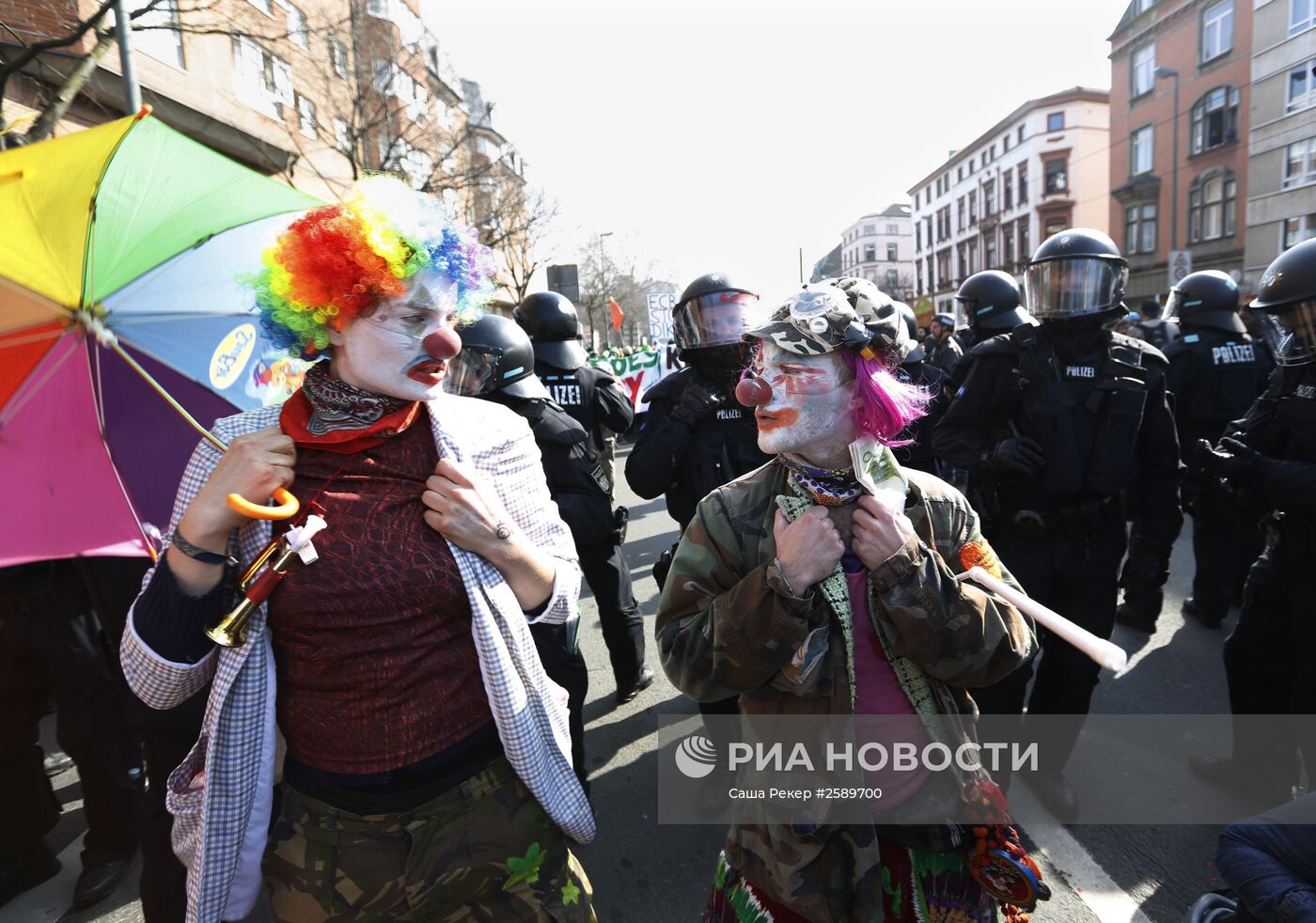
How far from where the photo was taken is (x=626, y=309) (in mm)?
49188

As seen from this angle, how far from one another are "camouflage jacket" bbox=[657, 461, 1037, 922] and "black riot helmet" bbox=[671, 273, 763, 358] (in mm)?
1823

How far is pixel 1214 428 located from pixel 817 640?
5.68 m

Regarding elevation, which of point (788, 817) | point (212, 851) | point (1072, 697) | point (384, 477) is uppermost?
point (384, 477)

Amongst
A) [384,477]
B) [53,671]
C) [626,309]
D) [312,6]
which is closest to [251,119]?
[312,6]

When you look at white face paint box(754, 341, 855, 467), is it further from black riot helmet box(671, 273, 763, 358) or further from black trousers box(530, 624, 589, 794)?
black riot helmet box(671, 273, 763, 358)

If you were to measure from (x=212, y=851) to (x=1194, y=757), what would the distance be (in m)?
3.98

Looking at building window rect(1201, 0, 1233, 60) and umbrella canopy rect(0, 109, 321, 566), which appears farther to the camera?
building window rect(1201, 0, 1233, 60)

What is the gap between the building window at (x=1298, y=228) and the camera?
23.7 m

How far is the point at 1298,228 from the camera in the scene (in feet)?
79.3

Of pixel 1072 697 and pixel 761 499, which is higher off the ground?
pixel 761 499

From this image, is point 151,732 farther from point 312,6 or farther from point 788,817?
point 312,6

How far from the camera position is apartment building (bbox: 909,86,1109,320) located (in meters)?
48.1

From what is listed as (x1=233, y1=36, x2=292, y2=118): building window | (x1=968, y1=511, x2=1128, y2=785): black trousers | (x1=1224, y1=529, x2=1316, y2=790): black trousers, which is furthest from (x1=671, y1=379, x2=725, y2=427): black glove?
(x1=233, y1=36, x2=292, y2=118): building window

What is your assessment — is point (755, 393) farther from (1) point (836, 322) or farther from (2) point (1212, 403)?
(2) point (1212, 403)
